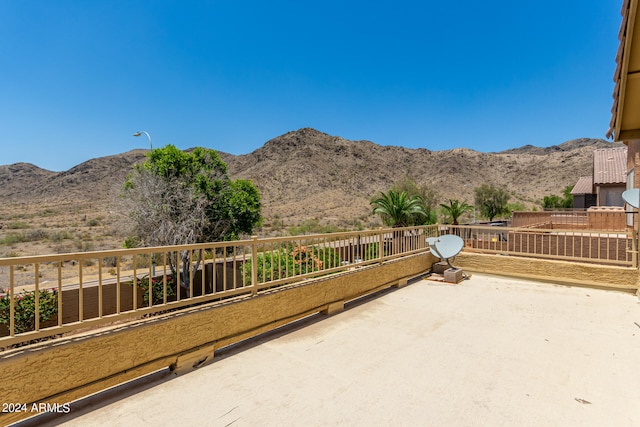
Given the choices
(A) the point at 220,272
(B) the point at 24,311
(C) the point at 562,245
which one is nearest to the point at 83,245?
(A) the point at 220,272

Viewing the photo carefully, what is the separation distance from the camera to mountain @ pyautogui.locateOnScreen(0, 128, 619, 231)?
4959 cm

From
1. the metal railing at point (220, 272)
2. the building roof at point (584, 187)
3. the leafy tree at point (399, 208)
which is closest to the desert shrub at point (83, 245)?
the metal railing at point (220, 272)

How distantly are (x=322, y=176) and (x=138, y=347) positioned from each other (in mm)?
51875

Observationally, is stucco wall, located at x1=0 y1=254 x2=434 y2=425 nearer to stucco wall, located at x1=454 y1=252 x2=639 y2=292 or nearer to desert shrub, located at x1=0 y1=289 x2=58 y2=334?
desert shrub, located at x1=0 y1=289 x2=58 y2=334

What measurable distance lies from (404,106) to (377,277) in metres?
51.6

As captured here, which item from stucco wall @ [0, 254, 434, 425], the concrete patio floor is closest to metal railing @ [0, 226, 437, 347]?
stucco wall @ [0, 254, 434, 425]

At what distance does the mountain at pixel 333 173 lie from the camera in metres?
49.6

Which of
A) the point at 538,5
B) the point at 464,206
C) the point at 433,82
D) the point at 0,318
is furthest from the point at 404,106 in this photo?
the point at 0,318

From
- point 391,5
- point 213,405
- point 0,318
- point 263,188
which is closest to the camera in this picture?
point 213,405

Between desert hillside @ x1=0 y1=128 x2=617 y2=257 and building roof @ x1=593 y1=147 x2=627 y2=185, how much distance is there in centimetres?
2128

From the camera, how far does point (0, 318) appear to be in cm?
611

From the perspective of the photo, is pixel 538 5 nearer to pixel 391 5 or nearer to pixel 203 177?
pixel 391 5

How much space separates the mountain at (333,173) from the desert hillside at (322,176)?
0.52ft

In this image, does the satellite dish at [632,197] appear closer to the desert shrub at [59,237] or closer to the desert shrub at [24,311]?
the desert shrub at [24,311]
